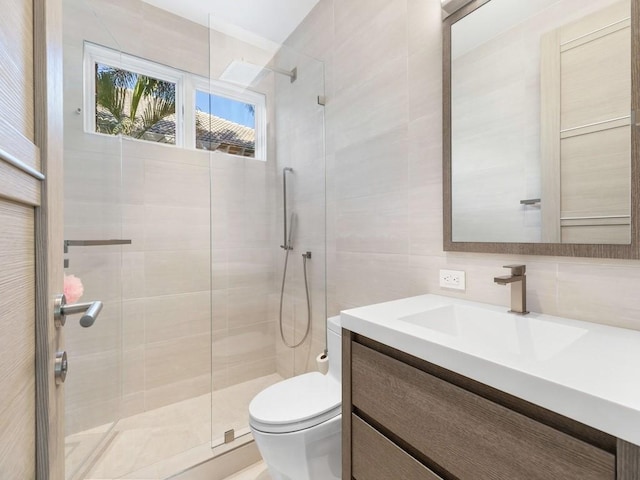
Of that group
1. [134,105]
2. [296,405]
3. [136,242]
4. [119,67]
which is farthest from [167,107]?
[296,405]

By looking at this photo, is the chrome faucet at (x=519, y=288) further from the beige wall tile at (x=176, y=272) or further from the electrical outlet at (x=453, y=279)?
the beige wall tile at (x=176, y=272)

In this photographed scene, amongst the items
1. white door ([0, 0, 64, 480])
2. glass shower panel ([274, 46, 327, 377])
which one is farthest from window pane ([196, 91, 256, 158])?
white door ([0, 0, 64, 480])

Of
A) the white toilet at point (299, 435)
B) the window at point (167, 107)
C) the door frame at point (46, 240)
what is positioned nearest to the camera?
the door frame at point (46, 240)

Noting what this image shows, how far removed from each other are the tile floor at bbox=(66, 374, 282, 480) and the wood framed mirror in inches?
60.0

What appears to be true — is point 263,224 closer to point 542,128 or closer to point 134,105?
point 134,105

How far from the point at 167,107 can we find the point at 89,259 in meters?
1.24

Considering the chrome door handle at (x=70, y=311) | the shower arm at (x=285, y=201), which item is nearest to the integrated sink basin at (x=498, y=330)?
the chrome door handle at (x=70, y=311)

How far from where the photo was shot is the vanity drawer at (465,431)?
0.53m

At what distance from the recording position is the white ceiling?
6.56 feet

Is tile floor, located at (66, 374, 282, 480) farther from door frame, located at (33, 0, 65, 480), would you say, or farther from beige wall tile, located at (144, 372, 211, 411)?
door frame, located at (33, 0, 65, 480)

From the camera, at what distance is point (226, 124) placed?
6.12ft

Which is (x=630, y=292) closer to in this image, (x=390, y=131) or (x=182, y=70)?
(x=390, y=131)

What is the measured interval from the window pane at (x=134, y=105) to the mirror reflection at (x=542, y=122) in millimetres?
1888

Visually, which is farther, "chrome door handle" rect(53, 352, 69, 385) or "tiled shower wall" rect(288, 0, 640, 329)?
"tiled shower wall" rect(288, 0, 640, 329)
